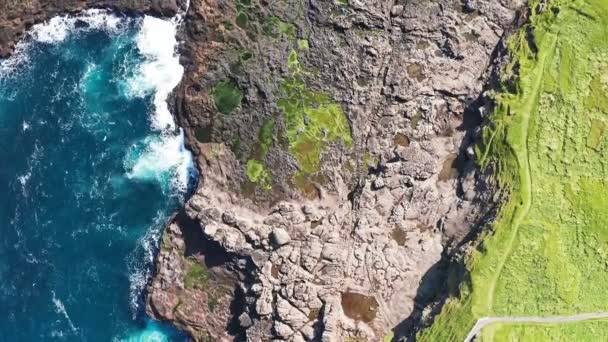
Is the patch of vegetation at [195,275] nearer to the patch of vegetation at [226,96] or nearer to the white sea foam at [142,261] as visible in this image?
the white sea foam at [142,261]

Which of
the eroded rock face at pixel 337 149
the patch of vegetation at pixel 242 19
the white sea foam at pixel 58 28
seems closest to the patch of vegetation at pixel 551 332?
the eroded rock face at pixel 337 149

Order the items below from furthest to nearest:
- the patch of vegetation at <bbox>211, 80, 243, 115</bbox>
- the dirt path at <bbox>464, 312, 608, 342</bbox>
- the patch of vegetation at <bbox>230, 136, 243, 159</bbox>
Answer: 1. the patch of vegetation at <bbox>230, 136, 243, 159</bbox>
2. the patch of vegetation at <bbox>211, 80, 243, 115</bbox>
3. the dirt path at <bbox>464, 312, 608, 342</bbox>

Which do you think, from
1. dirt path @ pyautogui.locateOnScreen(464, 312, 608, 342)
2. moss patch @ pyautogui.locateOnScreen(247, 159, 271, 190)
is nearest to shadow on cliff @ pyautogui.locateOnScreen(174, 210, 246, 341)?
moss patch @ pyautogui.locateOnScreen(247, 159, 271, 190)

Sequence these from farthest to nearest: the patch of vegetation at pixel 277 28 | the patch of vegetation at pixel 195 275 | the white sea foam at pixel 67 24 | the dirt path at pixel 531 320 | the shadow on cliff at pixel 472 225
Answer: the white sea foam at pixel 67 24 → the patch of vegetation at pixel 195 275 → the patch of vegetation at pixel 277 28 → the shadow on cliff at pixel 472 225 → the dirt path at pixel 531 320


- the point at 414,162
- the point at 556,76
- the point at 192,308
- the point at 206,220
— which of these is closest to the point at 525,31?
the point at 556,76

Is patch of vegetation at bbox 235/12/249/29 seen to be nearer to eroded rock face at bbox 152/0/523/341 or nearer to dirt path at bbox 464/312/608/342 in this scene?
eroded rock face at bbox 152/0/523/341

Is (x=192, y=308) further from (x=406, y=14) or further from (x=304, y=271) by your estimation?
(x=406, y=14)
